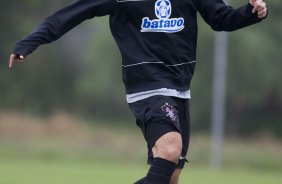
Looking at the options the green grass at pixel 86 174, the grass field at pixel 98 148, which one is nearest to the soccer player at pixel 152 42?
the green grass at pixel 86 174

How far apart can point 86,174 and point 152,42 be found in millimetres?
9066

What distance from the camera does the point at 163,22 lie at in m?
6.06

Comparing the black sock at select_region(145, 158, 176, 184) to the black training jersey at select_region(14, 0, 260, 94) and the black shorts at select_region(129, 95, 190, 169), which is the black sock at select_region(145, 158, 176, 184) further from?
the black training jersey at select_region(14, 0, 260, 94)

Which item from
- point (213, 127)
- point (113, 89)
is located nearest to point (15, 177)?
point (213, 127)

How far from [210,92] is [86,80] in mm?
3454

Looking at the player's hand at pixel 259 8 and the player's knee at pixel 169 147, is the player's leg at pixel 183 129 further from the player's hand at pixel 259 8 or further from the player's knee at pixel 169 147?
the player's hand at pixel 259 8

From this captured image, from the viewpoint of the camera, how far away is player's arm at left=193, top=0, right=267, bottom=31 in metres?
6.15

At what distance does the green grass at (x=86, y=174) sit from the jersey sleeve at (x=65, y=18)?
622 cm

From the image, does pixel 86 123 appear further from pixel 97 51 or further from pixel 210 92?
pixel 210 92

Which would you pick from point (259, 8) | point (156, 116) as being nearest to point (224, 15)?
point (259, 8)

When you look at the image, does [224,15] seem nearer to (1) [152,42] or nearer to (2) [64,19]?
(1) [152,42]

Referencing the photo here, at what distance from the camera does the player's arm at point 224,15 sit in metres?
6.15

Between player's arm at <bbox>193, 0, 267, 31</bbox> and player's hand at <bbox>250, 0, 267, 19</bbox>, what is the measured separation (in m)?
0.07

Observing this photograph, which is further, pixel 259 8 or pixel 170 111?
pixel 259 8
